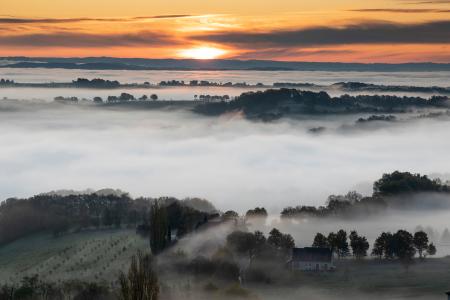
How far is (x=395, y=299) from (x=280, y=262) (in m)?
20.6

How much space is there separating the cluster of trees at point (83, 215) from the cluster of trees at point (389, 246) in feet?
65.9

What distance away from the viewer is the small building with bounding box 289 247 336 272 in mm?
95750

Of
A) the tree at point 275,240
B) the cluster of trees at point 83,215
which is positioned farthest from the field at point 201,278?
the tree at point 275,240

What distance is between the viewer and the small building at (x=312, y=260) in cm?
9575

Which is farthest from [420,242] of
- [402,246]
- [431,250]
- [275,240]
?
[275,240]

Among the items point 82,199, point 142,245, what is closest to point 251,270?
point 142,245

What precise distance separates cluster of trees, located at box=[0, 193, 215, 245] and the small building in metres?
18.6

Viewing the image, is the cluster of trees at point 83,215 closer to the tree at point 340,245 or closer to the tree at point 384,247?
the tree at point 340,245

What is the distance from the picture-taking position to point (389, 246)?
330ft

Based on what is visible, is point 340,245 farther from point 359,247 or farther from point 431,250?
point 431,250

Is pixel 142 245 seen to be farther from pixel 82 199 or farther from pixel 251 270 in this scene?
pixel 82 199

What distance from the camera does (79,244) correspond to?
11938 centimetres

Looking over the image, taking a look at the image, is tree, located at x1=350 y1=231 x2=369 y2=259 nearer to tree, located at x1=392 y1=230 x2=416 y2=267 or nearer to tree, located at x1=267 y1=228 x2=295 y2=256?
tree, located at x1=392 y1=230 x2=416 y2=267

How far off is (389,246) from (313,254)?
926 cm
